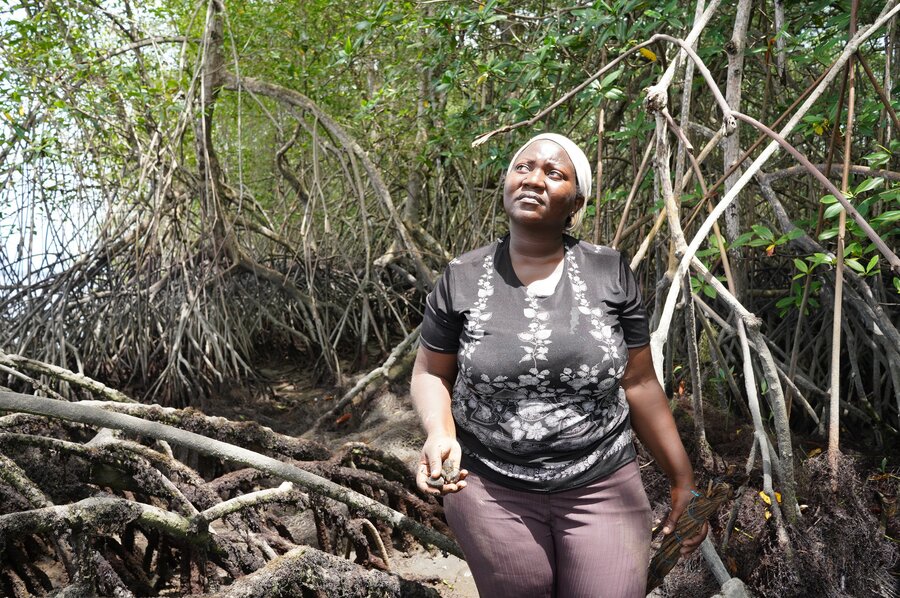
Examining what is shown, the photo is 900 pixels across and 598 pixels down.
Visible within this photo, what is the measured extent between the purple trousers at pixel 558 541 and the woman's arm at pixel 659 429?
0.13 m

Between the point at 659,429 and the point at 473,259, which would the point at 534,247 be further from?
the point at 659,429

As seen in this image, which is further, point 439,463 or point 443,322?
point 443,322

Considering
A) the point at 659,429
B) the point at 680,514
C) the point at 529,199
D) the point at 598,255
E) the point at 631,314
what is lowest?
the point at 680,514

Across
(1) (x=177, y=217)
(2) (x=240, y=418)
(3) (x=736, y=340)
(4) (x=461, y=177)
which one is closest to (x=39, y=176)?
(1) (x=177, y=217)

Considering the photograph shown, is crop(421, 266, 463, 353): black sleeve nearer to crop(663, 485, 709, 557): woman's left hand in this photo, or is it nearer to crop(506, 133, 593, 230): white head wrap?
crop(506, 133, 593, 230): white head wrap

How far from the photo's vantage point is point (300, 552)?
74.5 inches

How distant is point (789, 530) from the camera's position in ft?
6.91

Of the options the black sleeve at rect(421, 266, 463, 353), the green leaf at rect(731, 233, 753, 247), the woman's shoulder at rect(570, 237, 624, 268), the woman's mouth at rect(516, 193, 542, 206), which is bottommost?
the green leaf at rect(731, 233, 753, 247)

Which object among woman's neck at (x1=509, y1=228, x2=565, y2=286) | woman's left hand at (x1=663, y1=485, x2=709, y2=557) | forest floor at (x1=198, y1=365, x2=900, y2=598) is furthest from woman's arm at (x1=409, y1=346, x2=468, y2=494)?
forest floor at (x1=198, y1=365, x2=900, y2=598)

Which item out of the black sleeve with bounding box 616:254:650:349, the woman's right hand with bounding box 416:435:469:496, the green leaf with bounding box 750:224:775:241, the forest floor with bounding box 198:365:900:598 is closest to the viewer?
the woman's right hand with bounding box 416:435:469:496

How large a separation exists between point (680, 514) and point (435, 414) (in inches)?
19.9

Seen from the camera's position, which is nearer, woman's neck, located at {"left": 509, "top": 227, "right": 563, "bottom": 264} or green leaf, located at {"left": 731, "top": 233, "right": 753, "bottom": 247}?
woman's neck, located at {"left": 509, "top": 227, "right": 563, "bottom": 264}

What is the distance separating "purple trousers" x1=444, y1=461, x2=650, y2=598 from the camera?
1.44 meters

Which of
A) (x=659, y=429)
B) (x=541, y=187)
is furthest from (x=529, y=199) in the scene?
(x=659, y=429)
